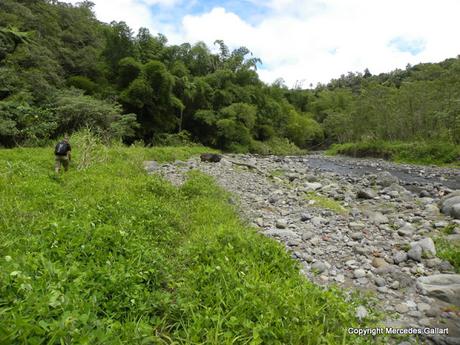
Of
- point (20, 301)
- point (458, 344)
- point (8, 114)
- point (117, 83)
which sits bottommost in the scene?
Answer: point (458, 344)

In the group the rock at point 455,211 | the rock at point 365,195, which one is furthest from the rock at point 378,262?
the rock at point 365,195

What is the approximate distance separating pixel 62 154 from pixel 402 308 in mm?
9015

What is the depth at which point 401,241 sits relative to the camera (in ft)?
19.5

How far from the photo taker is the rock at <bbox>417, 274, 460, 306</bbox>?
12.9 ft

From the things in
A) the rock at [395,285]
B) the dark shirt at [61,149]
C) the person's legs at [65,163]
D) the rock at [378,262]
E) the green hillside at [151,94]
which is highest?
the green hillside at [151,94]

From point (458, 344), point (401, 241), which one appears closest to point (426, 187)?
point (401, 241)

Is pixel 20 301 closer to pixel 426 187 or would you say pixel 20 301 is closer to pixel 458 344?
pixel 458 344

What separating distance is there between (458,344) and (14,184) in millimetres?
7595

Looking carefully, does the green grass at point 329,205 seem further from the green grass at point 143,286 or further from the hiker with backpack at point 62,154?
the hiker with backpack at point 62,154

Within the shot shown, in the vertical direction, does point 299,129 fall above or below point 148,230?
above

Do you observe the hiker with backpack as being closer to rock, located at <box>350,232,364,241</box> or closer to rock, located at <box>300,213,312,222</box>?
rock, located at <box>300,213,312,222</box>

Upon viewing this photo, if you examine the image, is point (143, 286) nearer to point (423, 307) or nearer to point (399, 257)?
point (423, 307)
